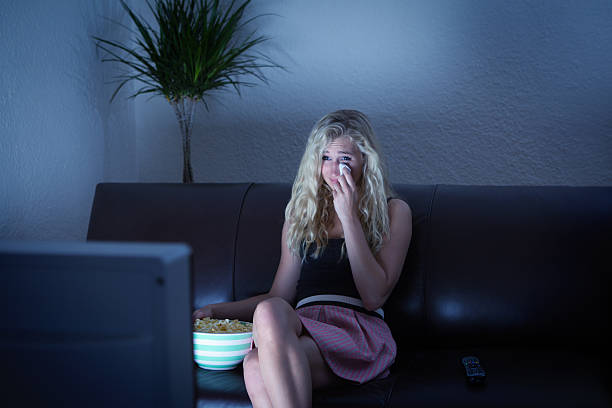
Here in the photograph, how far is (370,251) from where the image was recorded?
5.65 feet

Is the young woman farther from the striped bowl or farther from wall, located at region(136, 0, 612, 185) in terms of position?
wall, located at region(136, 0, 612, 185)

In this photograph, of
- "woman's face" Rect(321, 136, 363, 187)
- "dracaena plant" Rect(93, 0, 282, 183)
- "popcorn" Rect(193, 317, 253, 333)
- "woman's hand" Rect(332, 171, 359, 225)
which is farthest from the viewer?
"dracaena plant" Rect(93, 0, 282, 183)

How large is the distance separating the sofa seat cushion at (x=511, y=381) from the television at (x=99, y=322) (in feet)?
3.41

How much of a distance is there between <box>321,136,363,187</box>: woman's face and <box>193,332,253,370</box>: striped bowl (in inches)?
22.1

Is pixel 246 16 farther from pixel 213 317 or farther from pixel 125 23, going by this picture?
pixel 213 317

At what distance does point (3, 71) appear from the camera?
77.4 inches

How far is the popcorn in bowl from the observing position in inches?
60.6

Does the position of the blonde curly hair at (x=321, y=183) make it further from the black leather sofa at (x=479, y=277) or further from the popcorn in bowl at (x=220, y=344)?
the popcorn in bowl at (x=220, y=344)

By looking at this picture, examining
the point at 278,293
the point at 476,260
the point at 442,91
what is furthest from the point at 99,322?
the point at 442,91

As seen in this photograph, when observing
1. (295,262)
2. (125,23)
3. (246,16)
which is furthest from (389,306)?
(125,23)

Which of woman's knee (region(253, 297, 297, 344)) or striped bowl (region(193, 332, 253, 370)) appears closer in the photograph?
woman's knee (region(253, 297, 297, 344))

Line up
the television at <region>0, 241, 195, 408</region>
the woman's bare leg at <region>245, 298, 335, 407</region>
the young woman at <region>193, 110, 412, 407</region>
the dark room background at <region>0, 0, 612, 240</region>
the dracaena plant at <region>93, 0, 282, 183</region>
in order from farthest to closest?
1. the dracaena plant at <region>93, 0, 282, 183</region>
2. the dark room background at <region>0, 0, 612, 240</region>
3. the young woman at <region>193, 110, 412, 407</region>
4. the woman's bare leg at <region>245, 298, 335, 407</region>
5. the television at <region>0, 241, 195, 408</region>

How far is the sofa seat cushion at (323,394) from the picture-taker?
4.54 ft

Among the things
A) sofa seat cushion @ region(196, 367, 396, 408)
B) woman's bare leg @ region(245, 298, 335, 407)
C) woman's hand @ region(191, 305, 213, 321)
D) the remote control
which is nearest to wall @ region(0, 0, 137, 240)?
woman's hand @ region(191, 305, 213, 321)
